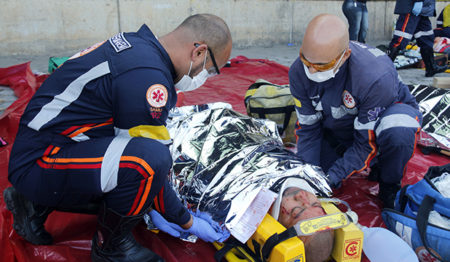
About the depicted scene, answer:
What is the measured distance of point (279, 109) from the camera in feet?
9.33

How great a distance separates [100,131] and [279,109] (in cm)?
162

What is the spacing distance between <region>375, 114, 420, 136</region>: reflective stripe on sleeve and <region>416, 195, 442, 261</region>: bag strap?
470 millimetres

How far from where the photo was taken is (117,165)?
1.41 meters

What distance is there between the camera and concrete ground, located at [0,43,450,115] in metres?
4.06

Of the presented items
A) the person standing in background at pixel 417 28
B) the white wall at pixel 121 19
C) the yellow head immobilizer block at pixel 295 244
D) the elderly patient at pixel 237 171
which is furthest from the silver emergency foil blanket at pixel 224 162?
the white wall at pixel 121 19

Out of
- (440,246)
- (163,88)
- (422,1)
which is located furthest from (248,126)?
(422,1)

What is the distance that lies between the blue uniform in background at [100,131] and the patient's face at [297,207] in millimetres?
556

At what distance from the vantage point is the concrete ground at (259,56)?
4.06 metres

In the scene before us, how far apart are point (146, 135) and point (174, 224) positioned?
51 cm

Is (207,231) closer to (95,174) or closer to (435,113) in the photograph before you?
(95,174)

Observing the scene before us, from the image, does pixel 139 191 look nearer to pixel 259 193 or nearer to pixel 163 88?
pixel 163 88

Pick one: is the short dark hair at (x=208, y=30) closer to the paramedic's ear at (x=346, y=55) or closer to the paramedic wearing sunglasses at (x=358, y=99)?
the paramedic wearing sunglasses at (x=358, y=99)

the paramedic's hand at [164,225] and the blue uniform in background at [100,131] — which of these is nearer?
the blue uniform in background at [100,131]

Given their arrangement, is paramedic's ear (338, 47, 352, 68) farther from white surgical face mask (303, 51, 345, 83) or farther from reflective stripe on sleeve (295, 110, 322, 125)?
reflective stripe on sleeve (295, 110, 322, 125)
